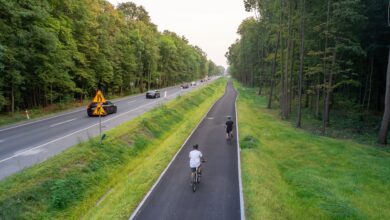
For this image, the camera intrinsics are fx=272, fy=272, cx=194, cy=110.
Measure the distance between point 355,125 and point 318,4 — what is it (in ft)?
39.5

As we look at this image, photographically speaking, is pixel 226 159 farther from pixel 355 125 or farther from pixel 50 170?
pixel 355 125

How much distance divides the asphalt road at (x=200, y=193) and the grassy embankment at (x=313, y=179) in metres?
0.63

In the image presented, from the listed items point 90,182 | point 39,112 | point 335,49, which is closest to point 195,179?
point 90,182

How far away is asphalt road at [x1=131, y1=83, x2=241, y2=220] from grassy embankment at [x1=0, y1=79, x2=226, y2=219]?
591 millimetres

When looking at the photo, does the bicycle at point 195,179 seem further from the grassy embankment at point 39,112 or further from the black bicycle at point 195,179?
the grassy embankment at point 39,112

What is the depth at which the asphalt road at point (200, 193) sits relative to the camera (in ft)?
30.7

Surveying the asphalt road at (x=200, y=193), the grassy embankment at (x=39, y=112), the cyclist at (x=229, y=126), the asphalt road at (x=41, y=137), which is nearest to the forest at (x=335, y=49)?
the cyclist at (x=229, y=126)

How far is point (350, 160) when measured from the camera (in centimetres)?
1513

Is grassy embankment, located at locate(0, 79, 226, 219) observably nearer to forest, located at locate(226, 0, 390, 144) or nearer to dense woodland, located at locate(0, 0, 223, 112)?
dense woodland, located at locate(0, 0, 223, 112)

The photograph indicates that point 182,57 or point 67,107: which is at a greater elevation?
point 182,57

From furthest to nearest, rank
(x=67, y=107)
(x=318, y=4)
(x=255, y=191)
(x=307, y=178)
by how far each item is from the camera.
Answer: (x=67, y=107) < (x=318, y=4) < (x=307, y=178) < (x=255, y=191)

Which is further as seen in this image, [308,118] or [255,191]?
[308,118]

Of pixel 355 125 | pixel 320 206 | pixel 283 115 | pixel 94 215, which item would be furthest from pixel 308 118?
pixel 94 215

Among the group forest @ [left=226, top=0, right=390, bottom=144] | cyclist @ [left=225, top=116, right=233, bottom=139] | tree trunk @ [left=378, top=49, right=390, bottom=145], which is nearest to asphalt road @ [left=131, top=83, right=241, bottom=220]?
cyclist @ [left=225, top=116, right=233, bottom=139]
